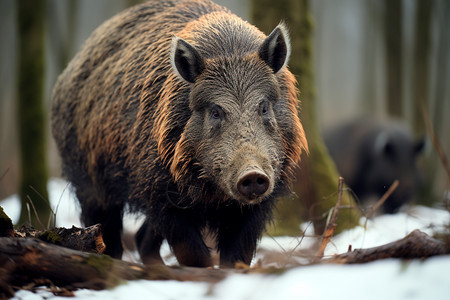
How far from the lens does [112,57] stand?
5.30 m

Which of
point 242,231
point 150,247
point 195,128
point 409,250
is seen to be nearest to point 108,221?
point 150,247

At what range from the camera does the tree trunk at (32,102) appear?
24.2 ft

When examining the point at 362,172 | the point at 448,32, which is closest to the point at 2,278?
the point at 362,172

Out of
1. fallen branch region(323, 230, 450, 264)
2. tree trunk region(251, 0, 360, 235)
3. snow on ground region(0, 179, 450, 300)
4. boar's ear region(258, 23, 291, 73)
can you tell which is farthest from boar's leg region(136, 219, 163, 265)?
fallen branch region(323, 230, 450, 264)

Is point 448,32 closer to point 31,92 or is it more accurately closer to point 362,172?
point 362,172

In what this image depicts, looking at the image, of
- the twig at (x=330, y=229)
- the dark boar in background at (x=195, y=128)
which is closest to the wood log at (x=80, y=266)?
the dark boar in background at (x=195, y=128)

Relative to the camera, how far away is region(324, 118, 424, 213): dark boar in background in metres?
10.6

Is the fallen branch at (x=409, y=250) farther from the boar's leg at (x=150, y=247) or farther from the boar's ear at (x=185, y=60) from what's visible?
the boar's leg at (x=150, y=247)

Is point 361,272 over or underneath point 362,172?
over

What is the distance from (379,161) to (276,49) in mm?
7626

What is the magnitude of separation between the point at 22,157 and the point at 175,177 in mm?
4434

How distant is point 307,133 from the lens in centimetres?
655

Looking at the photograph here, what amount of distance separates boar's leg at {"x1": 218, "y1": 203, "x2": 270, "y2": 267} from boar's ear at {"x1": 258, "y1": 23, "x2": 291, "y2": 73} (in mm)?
1245

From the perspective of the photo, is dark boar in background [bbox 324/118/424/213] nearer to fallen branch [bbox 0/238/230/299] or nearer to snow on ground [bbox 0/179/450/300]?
snow on ground [bbox 0/179/450/300]
